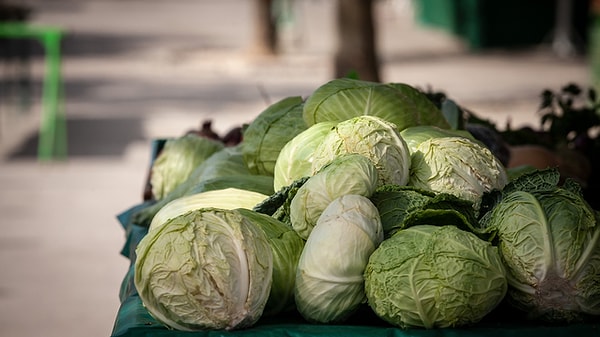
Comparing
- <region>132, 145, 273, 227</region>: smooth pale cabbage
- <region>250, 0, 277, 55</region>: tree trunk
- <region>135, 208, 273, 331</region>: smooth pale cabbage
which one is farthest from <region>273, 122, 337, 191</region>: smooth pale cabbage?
<region>250, 0, 277, 55</region>: tree trunk

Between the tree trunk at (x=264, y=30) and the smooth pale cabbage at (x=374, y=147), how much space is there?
15.3 meters

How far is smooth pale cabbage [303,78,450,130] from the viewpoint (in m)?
3.75

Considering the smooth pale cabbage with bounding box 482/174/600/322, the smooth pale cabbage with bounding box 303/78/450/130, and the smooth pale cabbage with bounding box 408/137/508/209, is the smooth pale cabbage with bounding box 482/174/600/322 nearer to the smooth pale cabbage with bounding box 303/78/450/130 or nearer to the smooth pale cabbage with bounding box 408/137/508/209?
the smooth pale cabbage with bounding box 408/137/508/209

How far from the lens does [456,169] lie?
10.6 ft

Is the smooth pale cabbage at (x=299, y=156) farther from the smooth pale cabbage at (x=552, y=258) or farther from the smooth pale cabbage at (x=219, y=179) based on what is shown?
the smooth pale cabbage at (x=552, y=258)

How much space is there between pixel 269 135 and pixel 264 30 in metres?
15.4

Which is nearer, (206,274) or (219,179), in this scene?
(206,274)

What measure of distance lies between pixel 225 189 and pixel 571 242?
136 cm

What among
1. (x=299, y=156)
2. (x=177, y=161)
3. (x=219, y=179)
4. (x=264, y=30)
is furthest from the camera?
(x=264, y=30)

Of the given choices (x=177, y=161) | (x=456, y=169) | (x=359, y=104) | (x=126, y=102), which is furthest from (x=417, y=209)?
(x=126, y=102)

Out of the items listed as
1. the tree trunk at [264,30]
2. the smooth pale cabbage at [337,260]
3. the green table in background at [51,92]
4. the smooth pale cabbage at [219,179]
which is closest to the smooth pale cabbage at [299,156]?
the smooth pale cabbage at [219,179]

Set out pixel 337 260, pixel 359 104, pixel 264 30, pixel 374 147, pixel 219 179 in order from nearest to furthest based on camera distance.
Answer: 1. pixel 337 260
2. pixel 374 147
3. pixel 359 104
4. pixel 219 179
5. pixel 264 30

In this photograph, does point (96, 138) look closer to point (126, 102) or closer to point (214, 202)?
point (126, 102)

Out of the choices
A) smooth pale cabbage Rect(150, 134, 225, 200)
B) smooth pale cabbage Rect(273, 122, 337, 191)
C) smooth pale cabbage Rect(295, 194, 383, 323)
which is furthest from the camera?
smooth pale cabbage Rect(150, 134, 225, 200)
